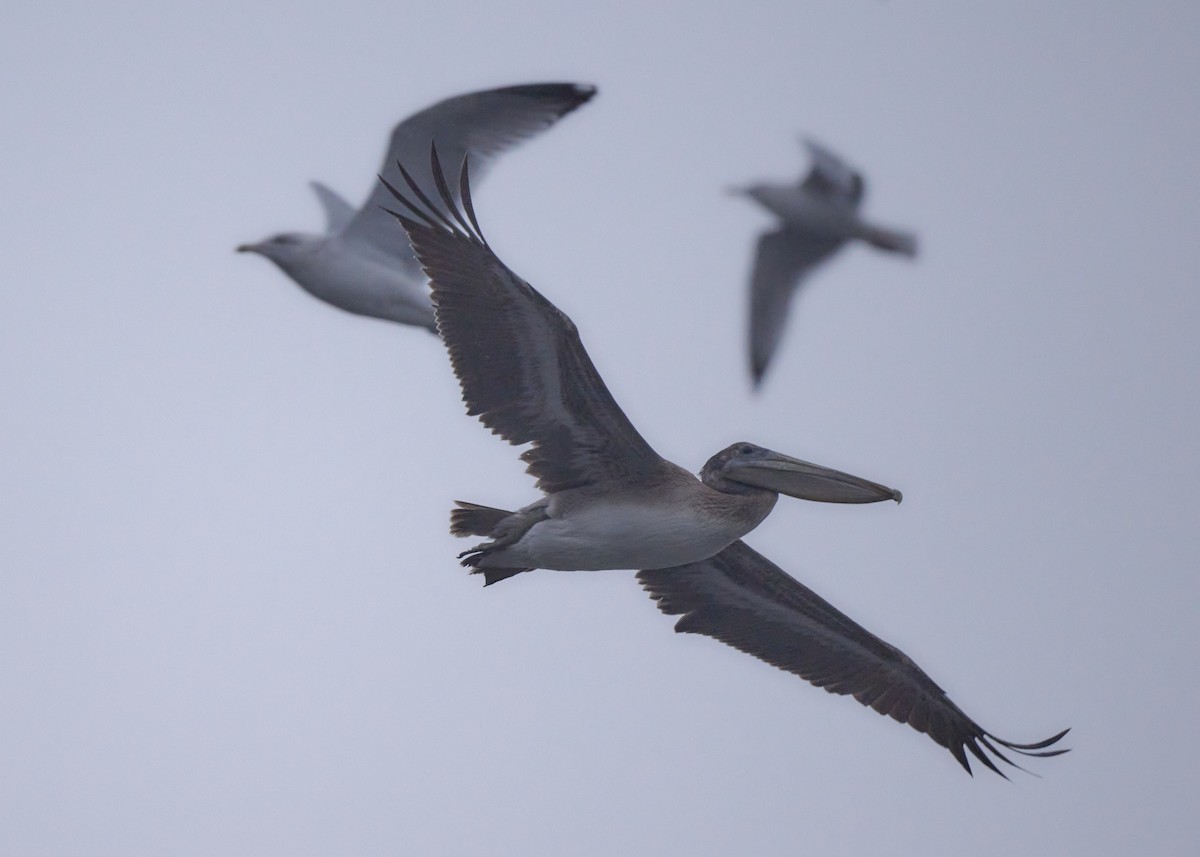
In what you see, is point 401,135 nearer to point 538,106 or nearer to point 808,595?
point 538,106

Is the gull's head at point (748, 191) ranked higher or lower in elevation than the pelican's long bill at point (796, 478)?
higher

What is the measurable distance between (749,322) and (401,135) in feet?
15.6

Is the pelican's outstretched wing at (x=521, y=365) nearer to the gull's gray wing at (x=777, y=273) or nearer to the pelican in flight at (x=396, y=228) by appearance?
the pelican in flight at (x=396, y=228)

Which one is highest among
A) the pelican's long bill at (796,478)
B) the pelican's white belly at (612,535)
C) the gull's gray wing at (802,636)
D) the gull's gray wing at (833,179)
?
the gull's gray wing at (833,179)

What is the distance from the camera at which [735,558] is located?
984cm

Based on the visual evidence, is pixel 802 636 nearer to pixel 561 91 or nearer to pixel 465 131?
pixel 561 91

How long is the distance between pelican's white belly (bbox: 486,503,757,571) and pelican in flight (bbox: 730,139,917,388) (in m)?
7.47

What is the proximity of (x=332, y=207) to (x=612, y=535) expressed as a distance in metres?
7.76

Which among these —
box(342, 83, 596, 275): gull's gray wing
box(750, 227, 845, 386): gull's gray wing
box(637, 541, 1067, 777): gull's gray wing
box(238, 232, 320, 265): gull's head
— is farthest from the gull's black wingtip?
box(750, 227, 845, 386): gull's gray wing

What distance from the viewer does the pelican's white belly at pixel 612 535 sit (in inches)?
335

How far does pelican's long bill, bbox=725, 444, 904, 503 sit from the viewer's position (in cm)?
873

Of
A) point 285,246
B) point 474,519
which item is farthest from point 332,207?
point 474,519

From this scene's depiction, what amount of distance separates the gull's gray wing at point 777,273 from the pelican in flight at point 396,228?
Result: 4.17 m

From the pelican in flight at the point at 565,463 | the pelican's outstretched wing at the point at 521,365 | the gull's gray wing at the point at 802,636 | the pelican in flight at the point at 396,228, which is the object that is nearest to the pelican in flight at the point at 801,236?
the pelican in flight at the point at 396,228
